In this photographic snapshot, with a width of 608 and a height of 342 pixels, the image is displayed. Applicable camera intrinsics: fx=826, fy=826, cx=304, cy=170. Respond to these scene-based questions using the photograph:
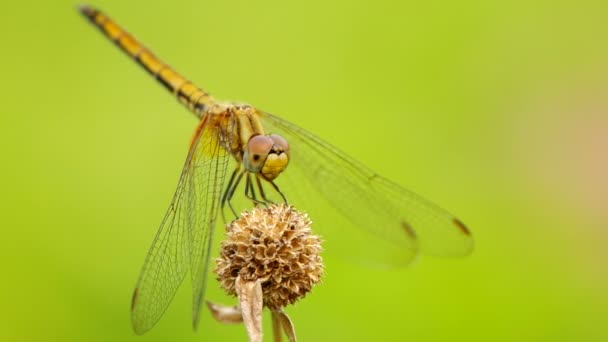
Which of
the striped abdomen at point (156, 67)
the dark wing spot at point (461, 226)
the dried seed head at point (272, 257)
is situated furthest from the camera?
the striped abdomen at point (156, 67)

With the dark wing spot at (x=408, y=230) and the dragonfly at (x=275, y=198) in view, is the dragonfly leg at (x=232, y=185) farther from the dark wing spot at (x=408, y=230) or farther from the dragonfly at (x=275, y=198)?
the dark wing spot at (x=408, y=230)

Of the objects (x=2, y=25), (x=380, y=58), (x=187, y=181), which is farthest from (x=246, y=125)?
(x=2, y=25)

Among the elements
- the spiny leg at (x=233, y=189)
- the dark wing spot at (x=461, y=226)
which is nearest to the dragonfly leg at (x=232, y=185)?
the spiny leg at (x=233, y=189)

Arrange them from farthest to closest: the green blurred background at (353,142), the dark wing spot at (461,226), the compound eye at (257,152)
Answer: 1. the green blurred background at (353,142)
2. the dark wing spot at (461,226)
3. the compound eye at (257,152)

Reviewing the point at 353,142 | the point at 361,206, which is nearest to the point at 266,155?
the point at 361,206

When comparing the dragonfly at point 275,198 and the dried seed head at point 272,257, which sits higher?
the dragonfly at point 275,198

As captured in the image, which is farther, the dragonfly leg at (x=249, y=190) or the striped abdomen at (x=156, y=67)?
the striped abdomen at (x=156, y=67)
